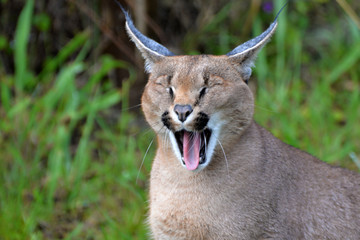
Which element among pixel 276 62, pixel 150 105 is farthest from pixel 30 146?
pixel 276 62

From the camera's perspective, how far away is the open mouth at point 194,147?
3656 mm

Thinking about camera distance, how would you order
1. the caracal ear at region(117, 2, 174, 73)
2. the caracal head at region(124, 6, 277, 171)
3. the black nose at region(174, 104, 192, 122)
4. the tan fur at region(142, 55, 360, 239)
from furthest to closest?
the caracal ear at region(117, 2, 174, 73)
the tan fur at region(142, 55, 360, 239)
the caracal head at region(124, 6, 277, 171)
the black nose at region(174, 104, 192, 122)

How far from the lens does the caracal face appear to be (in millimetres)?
3592

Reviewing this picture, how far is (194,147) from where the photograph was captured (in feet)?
12.1

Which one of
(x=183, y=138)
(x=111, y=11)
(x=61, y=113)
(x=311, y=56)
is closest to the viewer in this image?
(x=183, y=138)

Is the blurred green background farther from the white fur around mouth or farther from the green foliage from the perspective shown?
the white fur around mouth

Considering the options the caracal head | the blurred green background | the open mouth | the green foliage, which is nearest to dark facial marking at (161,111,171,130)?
the caracal head

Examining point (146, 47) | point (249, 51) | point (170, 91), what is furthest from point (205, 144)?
point (146, 47)

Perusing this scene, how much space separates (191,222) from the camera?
3.78 metres

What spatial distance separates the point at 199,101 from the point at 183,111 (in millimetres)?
175

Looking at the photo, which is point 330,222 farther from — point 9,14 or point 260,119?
point 9,14

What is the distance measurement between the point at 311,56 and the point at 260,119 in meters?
2.00

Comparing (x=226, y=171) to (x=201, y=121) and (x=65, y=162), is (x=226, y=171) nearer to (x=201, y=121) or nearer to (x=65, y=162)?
(x=201, y=121)

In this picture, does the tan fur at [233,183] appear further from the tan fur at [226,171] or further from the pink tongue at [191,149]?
the pink tongue at [191,149]
